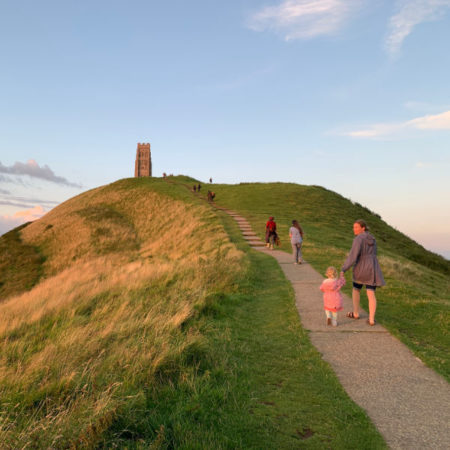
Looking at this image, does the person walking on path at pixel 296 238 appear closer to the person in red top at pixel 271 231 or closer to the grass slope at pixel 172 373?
the grass slope at pixel 172 373

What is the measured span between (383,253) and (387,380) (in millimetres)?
20491

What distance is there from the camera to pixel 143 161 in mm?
111500

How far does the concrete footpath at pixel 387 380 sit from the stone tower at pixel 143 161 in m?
107

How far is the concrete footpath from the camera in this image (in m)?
3.93

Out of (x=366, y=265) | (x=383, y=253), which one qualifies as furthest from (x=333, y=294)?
(x=383, y=253)

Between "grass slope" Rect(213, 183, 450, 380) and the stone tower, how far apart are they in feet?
196

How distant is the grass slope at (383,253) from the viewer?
7641 mm

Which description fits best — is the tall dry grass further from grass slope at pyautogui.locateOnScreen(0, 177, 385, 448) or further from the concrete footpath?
the concrete footpath

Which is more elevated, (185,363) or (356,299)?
(356,299)

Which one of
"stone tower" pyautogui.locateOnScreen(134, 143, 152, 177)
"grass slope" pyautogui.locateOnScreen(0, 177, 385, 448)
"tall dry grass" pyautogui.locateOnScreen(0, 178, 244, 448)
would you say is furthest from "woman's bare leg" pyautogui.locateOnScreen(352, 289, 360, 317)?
"stone tower" pyautogui.locateOnScreen(134, 143, 152, 177)

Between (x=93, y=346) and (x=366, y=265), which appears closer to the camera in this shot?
(x=93, y=346)

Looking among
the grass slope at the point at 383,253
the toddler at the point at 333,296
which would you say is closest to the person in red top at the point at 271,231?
the grass slope at the point at 383,253

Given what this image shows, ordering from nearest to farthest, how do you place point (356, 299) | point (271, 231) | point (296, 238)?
point (356, 299) → point (296, 238) → point (271, 231)

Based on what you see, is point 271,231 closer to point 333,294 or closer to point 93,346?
point 333,294
